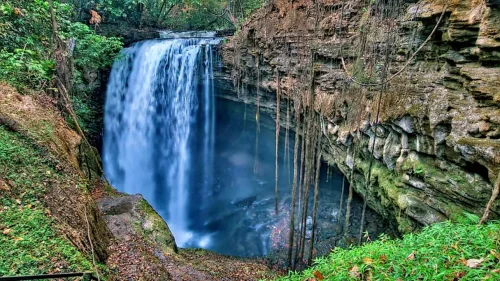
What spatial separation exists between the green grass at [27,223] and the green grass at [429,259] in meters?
3.02

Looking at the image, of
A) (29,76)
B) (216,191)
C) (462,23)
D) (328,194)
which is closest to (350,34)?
(462,23)

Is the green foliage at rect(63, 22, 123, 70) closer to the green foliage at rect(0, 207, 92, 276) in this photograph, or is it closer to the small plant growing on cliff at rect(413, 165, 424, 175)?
the green foliage at rect(0, 207, 92, 276)

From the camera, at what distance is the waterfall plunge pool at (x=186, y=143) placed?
14.9 metres

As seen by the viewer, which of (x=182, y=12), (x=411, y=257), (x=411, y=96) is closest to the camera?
(x=411, y=257)

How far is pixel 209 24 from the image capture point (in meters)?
20.7

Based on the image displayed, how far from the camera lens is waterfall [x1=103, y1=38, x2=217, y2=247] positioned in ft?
49.7

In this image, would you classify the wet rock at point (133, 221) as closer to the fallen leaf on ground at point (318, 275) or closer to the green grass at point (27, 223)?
the green grass at point (27, 223)

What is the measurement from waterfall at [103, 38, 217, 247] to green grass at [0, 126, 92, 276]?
1058cm

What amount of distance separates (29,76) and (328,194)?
10.6 m

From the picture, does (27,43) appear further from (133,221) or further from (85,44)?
(133,221)

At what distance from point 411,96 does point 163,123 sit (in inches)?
463

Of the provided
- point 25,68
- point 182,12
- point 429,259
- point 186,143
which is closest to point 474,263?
point 429,259

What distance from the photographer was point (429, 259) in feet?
11.6

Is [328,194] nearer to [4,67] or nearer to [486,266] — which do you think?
[486,266]
